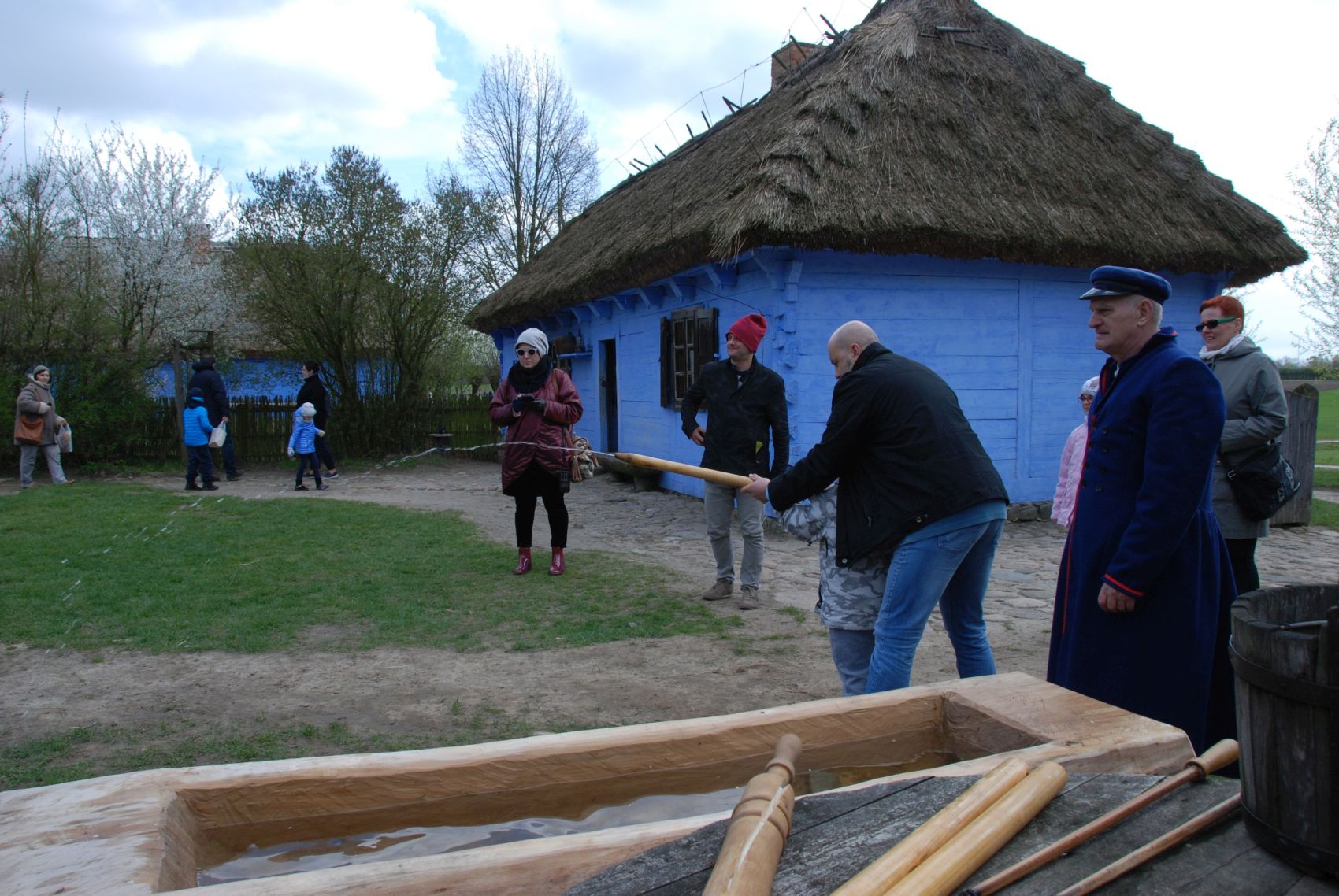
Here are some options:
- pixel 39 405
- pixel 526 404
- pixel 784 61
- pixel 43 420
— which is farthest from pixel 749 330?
pixel 43 420

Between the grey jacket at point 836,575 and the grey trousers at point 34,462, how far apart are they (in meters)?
12.5

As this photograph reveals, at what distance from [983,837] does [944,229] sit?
770 centimetres

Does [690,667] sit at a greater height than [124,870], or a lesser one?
lesser

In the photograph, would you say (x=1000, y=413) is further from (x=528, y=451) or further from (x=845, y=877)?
(x=845, y=877)

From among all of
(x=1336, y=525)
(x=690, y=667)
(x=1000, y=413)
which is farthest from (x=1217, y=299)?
(x=1336, y=525)

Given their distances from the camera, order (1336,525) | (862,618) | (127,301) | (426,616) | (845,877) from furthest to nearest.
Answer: (127,301), (1336,525), (426,616), (862,618), (845,877)

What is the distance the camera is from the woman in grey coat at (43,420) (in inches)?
460

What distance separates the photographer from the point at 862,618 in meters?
3.12

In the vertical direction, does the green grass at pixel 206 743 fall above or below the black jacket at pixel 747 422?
below

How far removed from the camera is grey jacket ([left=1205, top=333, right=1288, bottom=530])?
11.9 feet

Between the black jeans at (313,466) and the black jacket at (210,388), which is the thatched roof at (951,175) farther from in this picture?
the black jacket at (210,388)

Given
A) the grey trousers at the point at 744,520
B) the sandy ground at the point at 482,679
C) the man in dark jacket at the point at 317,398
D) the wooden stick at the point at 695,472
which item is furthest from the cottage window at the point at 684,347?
the wooden stick at the point at 695,472

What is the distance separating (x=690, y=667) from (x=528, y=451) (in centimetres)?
226

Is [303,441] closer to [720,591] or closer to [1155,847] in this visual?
[720,591]
